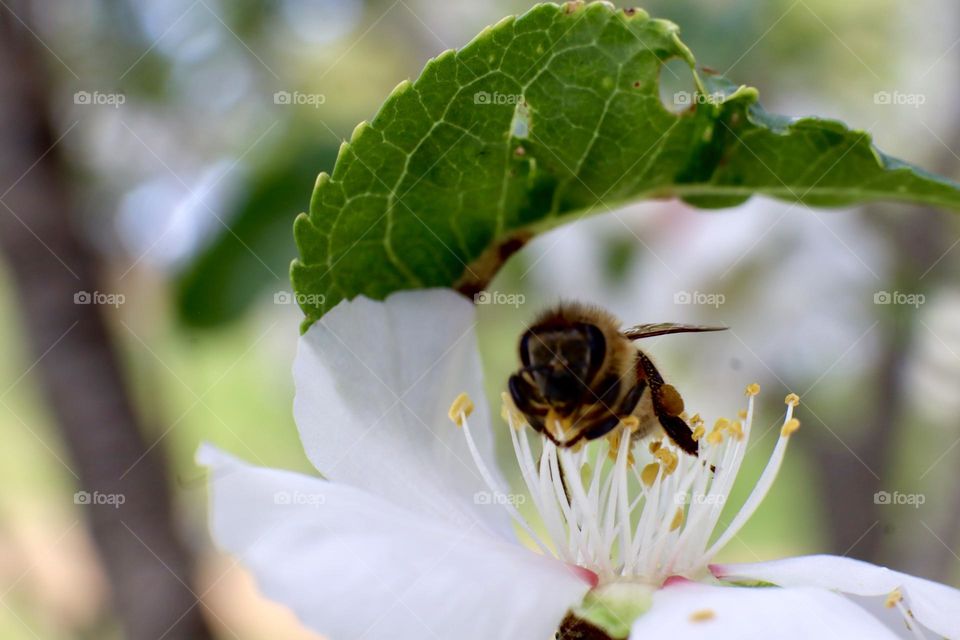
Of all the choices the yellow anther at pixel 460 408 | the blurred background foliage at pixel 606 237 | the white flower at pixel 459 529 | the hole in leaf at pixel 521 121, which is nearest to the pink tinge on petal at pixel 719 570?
the white flower at pixel 459 529

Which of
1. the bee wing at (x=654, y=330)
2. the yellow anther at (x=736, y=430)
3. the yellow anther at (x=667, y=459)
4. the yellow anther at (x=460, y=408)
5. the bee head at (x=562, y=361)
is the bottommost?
the yellow anther at (x=667, y=459)

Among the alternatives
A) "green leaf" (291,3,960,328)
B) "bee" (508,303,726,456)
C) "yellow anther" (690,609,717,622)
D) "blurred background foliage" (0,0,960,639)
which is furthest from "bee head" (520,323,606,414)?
"blurred background foliage" (0,0,960,639)

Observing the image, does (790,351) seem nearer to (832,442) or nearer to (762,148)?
(832,442)

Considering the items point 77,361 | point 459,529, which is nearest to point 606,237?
point 77,361

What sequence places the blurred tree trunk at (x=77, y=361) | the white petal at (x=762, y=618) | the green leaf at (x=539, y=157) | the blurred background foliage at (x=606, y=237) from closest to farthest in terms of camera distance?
the white petal at (x=762, y=618), the green leaf at (x=539, y=157), the blurred tree trunk at (x=77, y=361), the blurred background foliage at (x=606, y=237)

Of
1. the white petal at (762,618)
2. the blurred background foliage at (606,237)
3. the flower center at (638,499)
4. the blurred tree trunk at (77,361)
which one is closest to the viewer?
the white petal at (762,618)

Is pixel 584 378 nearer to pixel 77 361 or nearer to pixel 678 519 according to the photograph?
pixel 678 519

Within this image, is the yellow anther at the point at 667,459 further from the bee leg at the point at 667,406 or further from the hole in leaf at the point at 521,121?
the hole in leaf at the point at 521,121
